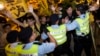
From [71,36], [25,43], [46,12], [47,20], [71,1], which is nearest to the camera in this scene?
[25,43]

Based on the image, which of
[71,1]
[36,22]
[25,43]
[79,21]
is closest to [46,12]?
[71,1]

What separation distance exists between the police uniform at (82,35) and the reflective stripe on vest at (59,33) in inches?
19.7

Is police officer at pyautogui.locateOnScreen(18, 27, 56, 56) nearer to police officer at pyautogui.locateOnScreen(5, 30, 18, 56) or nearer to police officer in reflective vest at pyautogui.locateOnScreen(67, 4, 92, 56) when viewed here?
police officer at pyautogui.locateOnScreen(5, 30, 18, 56)

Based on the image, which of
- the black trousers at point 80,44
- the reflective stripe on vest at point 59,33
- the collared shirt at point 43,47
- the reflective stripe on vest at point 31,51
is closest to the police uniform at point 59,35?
the reflective stripe on vest at point 59,33

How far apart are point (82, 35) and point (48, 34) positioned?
6.48ft

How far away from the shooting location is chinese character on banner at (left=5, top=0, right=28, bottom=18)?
6.70m

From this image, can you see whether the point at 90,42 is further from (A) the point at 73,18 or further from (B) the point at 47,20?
(B) the point at 47,20

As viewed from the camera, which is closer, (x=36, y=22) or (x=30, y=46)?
(x=30, y=46)

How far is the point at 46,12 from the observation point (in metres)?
7.36

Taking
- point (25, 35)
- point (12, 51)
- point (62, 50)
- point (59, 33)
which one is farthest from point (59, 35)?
point (25, 35)

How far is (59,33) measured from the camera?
211 inches

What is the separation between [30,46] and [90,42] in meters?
2.70

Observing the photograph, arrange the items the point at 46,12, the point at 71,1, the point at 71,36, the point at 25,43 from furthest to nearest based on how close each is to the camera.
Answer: the point at 71,1, the point at 46,12, the point at 71,36, the point at 25,43

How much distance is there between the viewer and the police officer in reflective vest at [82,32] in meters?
6.04
